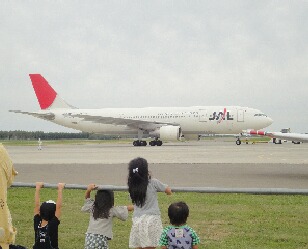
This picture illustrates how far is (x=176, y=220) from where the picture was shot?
4.79 meters

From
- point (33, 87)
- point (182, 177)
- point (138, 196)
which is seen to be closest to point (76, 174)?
point (182, 177)

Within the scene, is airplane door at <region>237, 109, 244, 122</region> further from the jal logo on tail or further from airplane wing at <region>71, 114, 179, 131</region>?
airplane wing at <region>71, 114, 179, 131</region>

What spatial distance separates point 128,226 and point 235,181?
800cm

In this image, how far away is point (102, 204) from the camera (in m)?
5.39

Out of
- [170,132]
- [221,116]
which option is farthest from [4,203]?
[221,116]

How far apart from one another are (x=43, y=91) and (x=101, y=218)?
186 ft

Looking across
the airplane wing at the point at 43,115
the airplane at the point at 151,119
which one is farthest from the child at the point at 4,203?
the airplane wing at the point at 43,115

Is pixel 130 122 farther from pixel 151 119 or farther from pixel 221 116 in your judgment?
pixel 221 116

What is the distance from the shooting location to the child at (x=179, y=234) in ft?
15.4

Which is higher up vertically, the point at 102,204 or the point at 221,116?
the point at 221,116

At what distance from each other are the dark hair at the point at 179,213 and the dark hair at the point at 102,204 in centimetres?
91

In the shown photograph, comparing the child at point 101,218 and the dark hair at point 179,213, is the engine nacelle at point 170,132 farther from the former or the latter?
the dark hair at point 179,213

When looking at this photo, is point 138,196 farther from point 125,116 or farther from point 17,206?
point 125,116

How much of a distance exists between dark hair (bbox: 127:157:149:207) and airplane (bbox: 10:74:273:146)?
43059mm
